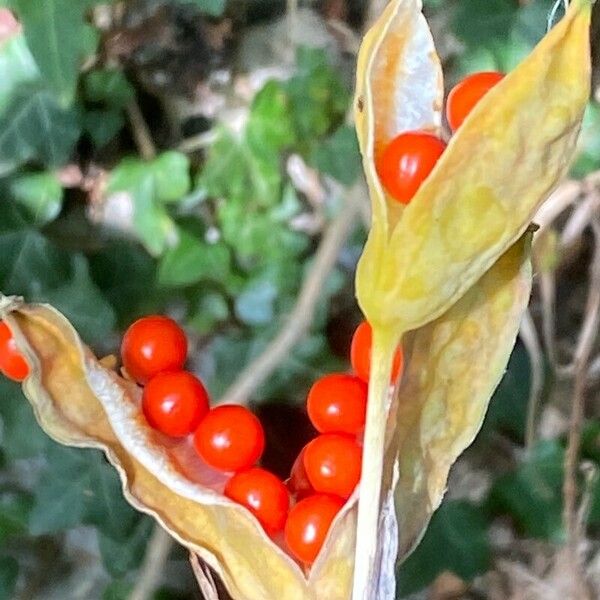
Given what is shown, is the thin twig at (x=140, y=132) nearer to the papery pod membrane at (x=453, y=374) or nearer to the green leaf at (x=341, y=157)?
the green leaf at (x=341, y=157)

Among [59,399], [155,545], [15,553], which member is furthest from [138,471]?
[15,553]

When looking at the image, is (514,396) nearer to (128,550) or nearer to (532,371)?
(532,371)

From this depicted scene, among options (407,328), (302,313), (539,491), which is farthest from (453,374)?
(539,491)

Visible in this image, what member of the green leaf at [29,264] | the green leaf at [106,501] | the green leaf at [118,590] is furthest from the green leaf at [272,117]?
the green leaf at [118,590]

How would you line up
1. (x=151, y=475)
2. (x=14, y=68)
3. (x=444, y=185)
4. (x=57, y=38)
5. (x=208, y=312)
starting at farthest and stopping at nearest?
(x=208, y=312) < (x=14, y=68) < (x=57, y=38) < (x=151, y=475) < (x=444, y=185)

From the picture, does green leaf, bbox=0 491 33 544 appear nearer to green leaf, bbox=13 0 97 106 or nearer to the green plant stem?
green leaf, bbox=13 0 97 106

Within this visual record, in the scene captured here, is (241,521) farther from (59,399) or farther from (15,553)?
(15,553)

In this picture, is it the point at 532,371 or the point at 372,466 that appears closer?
the point at 372,466
